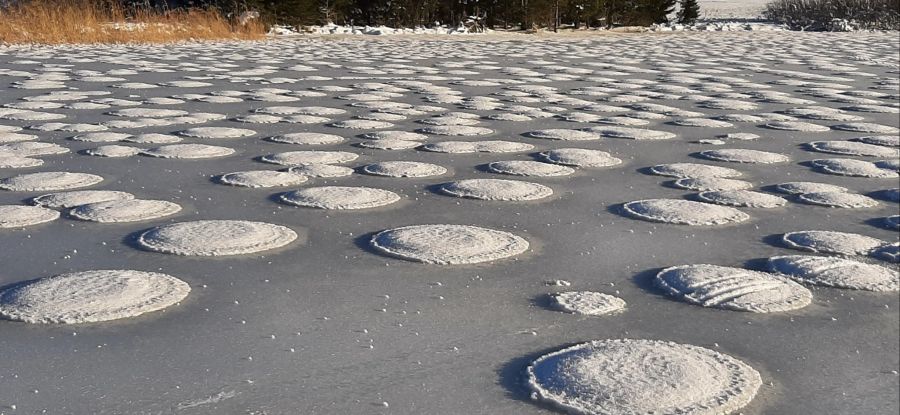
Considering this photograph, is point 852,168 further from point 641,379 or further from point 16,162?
point 16,162

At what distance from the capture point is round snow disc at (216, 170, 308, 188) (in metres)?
3.58

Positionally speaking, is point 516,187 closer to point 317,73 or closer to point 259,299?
point 259,299


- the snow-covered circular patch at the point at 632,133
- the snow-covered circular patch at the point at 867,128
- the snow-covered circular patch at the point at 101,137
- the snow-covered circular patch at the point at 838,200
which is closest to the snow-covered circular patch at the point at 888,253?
the snow-covered circular patch at the point at 838,200

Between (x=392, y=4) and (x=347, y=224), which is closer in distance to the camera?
(x=347, y=224)

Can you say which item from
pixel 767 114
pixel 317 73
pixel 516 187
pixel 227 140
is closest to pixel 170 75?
pixel 317 73

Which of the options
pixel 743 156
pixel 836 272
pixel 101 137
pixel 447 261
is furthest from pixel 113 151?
pixel 836 272

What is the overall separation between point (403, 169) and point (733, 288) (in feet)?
5.93

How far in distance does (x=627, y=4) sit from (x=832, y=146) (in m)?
19.1

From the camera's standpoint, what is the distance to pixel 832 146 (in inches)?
181

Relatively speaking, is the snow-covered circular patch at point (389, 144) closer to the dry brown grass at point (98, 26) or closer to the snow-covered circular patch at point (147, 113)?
the snow-covered circular patch at point (147, 113)

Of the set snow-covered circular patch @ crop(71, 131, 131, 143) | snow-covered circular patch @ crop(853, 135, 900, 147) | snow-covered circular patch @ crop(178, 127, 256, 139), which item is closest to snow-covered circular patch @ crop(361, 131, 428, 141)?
snow-covered circular patch @ crop(178, 127, 256, 139)

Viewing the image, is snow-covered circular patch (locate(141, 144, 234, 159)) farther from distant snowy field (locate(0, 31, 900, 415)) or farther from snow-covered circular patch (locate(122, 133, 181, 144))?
snow-covered circular patch (locate(122, 133, 181, 144))

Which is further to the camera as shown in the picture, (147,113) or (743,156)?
(147,113)

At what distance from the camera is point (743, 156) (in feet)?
14.1
